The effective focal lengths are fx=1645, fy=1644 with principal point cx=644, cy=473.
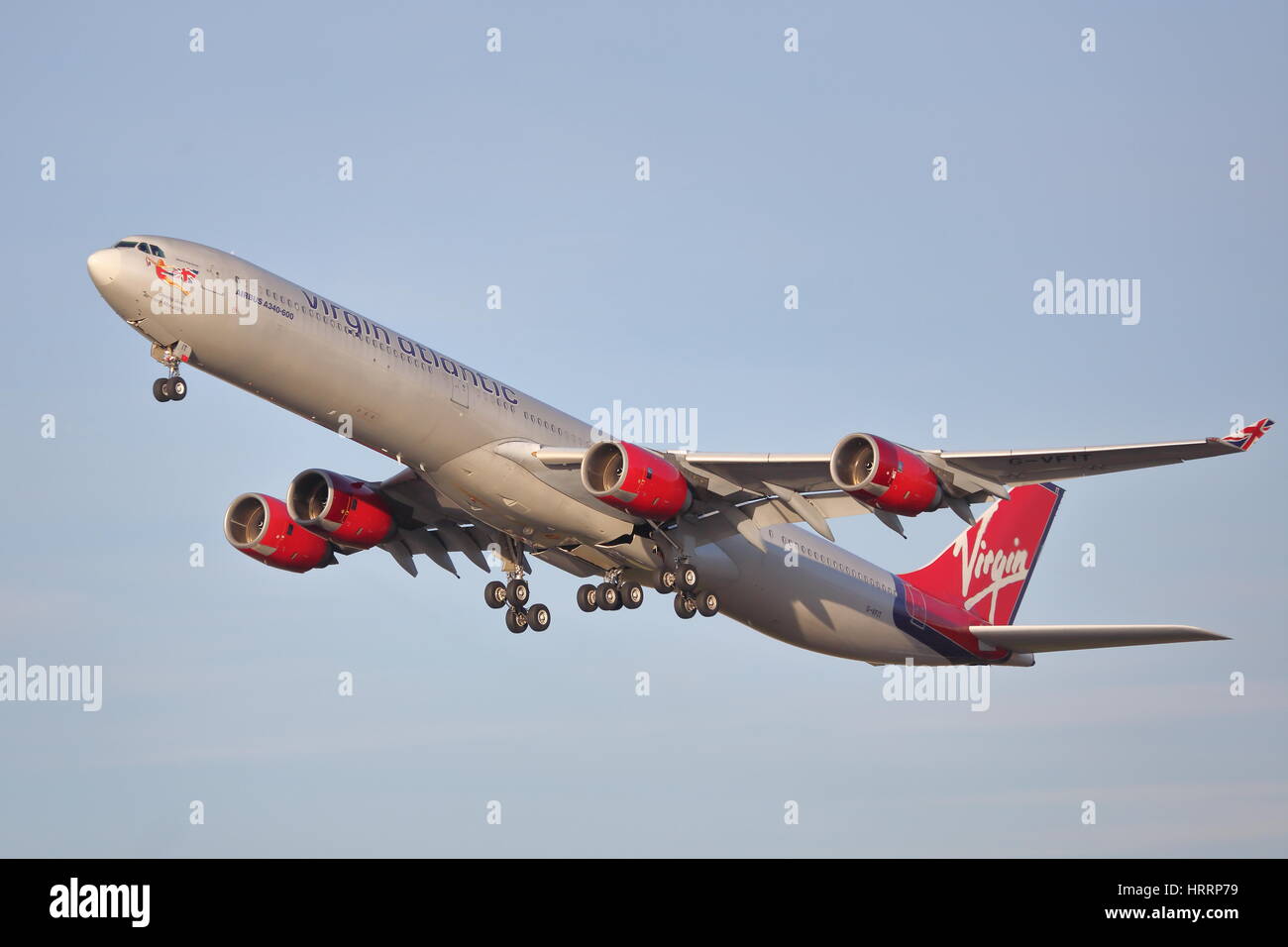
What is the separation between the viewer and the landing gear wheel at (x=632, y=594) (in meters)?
42.8

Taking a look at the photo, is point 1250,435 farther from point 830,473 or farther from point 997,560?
point 997,560

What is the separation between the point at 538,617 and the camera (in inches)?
1737

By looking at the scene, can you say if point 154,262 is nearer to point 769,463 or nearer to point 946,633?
point 769,463

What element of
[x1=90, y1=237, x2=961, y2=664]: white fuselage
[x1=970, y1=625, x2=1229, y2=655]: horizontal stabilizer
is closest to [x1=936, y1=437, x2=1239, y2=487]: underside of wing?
[x1=970, y1=625, x2=1229, y2=655]: horizontal stabilizer

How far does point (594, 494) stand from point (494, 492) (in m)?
2.43

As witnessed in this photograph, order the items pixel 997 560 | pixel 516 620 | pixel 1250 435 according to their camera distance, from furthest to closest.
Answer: pixel 997 560, pixel 516 620, pixel 1250 435

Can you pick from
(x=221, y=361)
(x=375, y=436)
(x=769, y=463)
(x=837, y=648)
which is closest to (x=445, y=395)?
(x=375, y=436)

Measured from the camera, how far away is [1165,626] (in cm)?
4066

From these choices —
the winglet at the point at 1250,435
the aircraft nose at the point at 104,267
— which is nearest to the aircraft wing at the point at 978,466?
the winglet at the point at 1250,435

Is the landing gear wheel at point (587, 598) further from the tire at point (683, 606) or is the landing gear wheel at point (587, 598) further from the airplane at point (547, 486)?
the tire at point (683, 606)

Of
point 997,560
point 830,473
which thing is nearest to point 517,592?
point 830,473

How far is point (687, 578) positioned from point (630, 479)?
4.48 meters

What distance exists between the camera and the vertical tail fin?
5188cm

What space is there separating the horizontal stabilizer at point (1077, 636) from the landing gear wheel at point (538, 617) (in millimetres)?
13898
